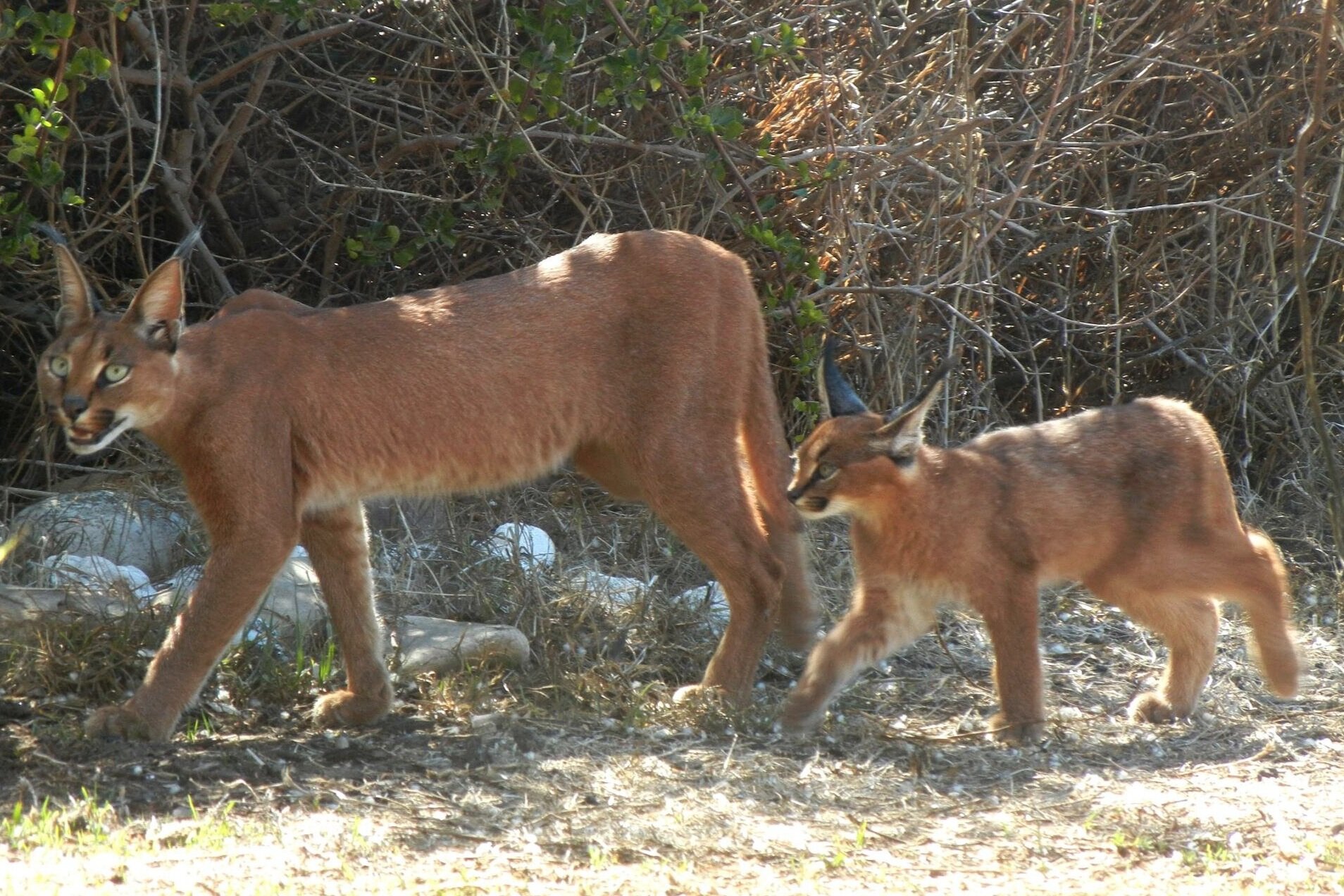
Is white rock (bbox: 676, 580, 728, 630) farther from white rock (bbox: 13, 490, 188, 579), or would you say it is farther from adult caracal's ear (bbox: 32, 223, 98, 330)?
adult caracal's ear (bbox: 32, 223, 98, 330)

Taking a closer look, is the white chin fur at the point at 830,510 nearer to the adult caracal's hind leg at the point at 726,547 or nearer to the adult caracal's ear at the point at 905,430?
the adult caracal's ear at the point at 905,430

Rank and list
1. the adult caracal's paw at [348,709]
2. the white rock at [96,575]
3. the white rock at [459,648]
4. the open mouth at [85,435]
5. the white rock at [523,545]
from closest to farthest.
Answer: the open mouth at [85,435] → the adult caracal's paw at [348,709] → the white rock at [459,648] → the white rock at [96,575] → the white rock at [523,545]

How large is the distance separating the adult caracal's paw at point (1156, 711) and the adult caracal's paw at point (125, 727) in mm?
2900

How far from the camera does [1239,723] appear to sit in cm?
460

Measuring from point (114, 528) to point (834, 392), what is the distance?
286 cm

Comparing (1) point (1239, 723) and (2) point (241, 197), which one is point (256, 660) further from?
(1) point (1239, 723)

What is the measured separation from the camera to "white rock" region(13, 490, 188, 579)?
5.64 metres

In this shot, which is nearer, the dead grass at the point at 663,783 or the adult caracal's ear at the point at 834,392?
the dead grass at the point at 663,783

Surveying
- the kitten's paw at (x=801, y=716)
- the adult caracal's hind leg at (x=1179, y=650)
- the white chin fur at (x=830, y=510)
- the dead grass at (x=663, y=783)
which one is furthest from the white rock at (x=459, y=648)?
the adult caracal's hind leg at (x=1179, y=650)

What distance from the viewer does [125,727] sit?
4.13 metres

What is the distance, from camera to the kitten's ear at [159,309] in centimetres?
426

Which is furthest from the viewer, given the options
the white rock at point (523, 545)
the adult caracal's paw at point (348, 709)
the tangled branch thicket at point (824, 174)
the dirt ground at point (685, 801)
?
the tangled branch thicket at point (824, 174)

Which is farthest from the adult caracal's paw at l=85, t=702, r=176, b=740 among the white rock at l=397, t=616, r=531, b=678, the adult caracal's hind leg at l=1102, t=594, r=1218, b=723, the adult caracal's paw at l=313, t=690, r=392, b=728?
the adult caracal's hind leg at l=1102, t=594, r=1218, b=723

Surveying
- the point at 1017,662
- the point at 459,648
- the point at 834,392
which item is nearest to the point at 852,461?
the point at 834,392
